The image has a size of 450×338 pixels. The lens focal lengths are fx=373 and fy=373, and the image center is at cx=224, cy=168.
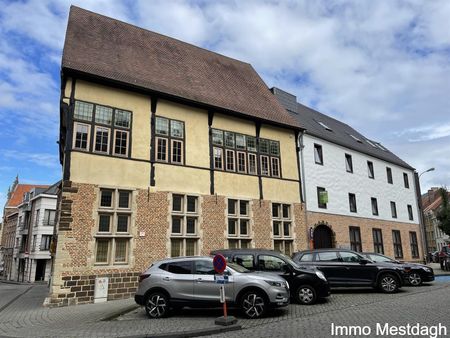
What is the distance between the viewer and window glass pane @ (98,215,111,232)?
14.3 m

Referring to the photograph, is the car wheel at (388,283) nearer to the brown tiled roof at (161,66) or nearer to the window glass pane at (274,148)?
the window glass pane at (274,148)

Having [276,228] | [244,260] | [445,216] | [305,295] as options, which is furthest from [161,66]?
[445,216]

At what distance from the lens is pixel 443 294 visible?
12.2 metres

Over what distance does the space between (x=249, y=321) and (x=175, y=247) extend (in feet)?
24.2

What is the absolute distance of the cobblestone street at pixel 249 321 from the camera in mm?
8094

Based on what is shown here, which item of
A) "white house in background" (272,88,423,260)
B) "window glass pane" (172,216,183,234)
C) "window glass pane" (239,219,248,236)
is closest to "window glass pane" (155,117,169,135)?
"window glass pane" (172,216,183,234)

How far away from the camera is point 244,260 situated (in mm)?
11906

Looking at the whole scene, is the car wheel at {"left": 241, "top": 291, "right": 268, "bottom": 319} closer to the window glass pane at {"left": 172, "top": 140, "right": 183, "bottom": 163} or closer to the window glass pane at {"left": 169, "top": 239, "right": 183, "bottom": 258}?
the window glass pane at {"left": 169, "top": 239, "right": 183, "bottom": 258}

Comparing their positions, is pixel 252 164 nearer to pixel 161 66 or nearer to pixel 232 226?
pixel 232 226

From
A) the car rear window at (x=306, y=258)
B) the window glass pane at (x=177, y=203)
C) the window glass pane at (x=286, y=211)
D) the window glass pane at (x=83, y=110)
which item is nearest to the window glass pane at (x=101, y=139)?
the window glass pane at (x=83, y=110)

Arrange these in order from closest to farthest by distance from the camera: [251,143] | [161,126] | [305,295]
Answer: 1. [305,295]
2. [161,126]
3. [251,143]

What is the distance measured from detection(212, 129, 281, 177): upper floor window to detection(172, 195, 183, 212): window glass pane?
8.18ft

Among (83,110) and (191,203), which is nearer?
(83,110)

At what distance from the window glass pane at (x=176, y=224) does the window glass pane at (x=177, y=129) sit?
3.74 metres
